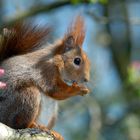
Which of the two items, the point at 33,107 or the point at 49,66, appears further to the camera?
the point at 49,66

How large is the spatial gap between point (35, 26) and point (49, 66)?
0.32 m

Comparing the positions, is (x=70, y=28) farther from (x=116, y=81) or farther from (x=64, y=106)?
(x=116, y=81)

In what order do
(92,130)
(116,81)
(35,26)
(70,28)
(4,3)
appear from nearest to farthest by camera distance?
1. (35,26)
2. (70,28)
3. (92,130)
4. (4,3)
5. (116,81)

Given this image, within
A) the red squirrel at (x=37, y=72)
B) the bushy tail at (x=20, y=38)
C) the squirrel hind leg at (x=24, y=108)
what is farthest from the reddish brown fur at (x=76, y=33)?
the squirrel hind leg at (x=24, y=108)

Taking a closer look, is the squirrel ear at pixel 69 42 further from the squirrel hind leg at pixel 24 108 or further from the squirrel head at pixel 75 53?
the squirrel hind leg at pixel 24 108

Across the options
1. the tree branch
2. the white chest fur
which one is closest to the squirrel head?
the white chest fur

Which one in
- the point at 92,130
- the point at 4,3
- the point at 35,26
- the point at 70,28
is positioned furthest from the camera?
the point at 4,3

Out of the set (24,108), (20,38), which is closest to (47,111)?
(24,108)

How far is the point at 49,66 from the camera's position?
4504mm

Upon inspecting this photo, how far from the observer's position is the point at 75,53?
4.72 m

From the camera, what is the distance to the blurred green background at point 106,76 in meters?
6.64

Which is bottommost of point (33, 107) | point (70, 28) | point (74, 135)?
point (74, 135)

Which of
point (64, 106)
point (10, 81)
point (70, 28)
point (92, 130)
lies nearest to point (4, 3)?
point (64, 106)

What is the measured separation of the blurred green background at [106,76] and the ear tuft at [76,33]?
1.25 meters
